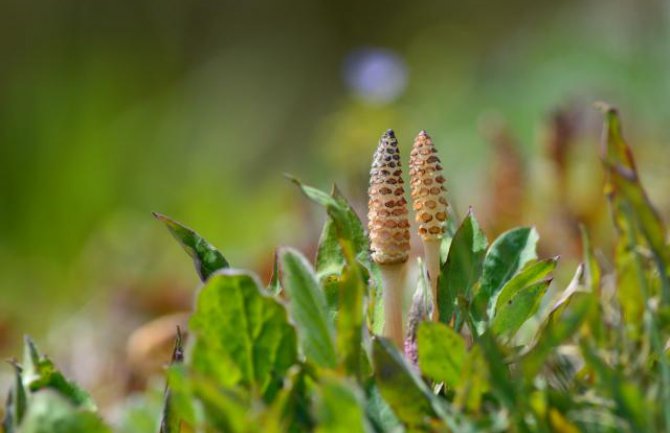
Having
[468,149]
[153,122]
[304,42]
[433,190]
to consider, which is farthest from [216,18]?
[433,190]

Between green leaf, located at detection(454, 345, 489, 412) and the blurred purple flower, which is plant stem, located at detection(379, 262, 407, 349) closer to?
green leaf, located at detection(454, 345, 489, 412)

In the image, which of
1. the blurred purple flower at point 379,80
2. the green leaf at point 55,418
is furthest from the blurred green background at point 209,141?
the green leaf at point 55,418

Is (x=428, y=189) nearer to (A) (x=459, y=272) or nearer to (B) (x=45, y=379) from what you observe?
(A) (x=459, y=272)

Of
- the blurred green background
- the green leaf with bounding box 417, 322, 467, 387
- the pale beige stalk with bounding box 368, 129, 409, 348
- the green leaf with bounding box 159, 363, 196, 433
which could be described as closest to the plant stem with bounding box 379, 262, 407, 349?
the pale beige stalk with bounding box 368, 129, 409, 348

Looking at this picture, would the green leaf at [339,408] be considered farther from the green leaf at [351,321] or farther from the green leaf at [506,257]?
the green leaf at [506,257]

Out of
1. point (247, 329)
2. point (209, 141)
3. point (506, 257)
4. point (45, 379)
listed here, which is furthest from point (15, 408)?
point (209, 141)

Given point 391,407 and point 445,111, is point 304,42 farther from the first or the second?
point 391,407
